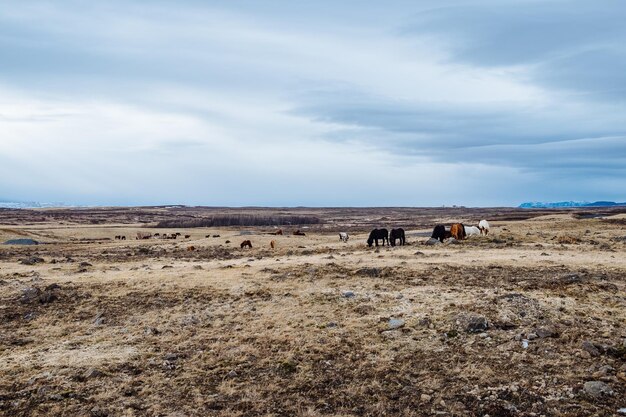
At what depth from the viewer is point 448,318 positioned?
12.8 metres

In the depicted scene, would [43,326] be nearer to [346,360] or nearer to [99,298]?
[99,298]

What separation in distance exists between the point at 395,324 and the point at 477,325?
2071 millimetres

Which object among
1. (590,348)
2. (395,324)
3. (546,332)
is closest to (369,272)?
(395,324)

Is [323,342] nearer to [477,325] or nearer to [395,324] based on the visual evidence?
[395,324]

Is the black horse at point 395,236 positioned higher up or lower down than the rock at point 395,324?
higher up

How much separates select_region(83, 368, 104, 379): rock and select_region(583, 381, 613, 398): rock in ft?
32.1

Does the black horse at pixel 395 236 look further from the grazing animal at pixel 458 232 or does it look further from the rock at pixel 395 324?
the rock at pixel 395 324

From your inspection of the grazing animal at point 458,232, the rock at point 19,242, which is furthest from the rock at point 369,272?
the rock at point 19,242

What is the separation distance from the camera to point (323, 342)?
1196 cm

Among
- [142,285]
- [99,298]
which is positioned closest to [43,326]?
[99,298]

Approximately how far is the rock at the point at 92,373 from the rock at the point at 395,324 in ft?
23.1

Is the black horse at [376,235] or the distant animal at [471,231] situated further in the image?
the distant animal at [471,231]

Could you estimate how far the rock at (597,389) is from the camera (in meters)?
8.76

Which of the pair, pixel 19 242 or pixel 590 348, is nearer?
pixel 590 348
